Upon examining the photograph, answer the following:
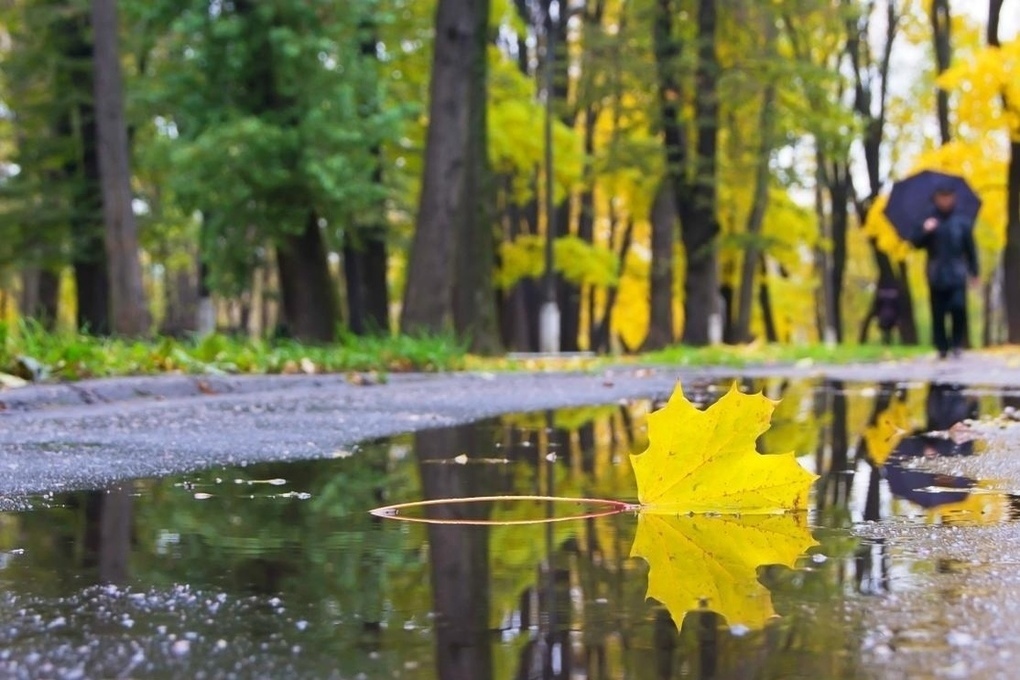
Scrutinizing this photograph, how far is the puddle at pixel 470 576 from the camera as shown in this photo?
2.24 metres

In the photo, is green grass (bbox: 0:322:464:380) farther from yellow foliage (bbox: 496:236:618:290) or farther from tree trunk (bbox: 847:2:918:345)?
tree trunk (bbox: 847:2:918:345)

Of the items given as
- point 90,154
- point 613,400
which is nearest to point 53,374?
point 613,400

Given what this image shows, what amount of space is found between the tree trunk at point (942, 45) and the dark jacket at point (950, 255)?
1722cm

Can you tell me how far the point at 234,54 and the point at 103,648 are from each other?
19097mm

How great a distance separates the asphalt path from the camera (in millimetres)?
5453

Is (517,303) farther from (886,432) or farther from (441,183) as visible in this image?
(886,432)

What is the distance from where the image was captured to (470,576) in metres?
2.97

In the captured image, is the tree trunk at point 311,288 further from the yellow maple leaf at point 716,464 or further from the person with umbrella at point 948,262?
the yellow maple leaf at point 716,464

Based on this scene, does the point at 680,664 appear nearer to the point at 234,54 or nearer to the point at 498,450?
the point at 498,450

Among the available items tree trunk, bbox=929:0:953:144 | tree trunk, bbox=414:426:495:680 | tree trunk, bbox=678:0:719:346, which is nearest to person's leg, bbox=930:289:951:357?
tree trunk, bbox=678:0:719:346

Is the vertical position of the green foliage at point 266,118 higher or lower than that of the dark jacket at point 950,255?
higher

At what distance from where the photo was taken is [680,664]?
217cm

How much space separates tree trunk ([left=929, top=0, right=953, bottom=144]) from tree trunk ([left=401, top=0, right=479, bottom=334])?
63.1ft

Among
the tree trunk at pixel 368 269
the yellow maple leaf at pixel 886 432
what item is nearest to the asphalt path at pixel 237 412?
the yellow maple leaf at pixel 886 432
